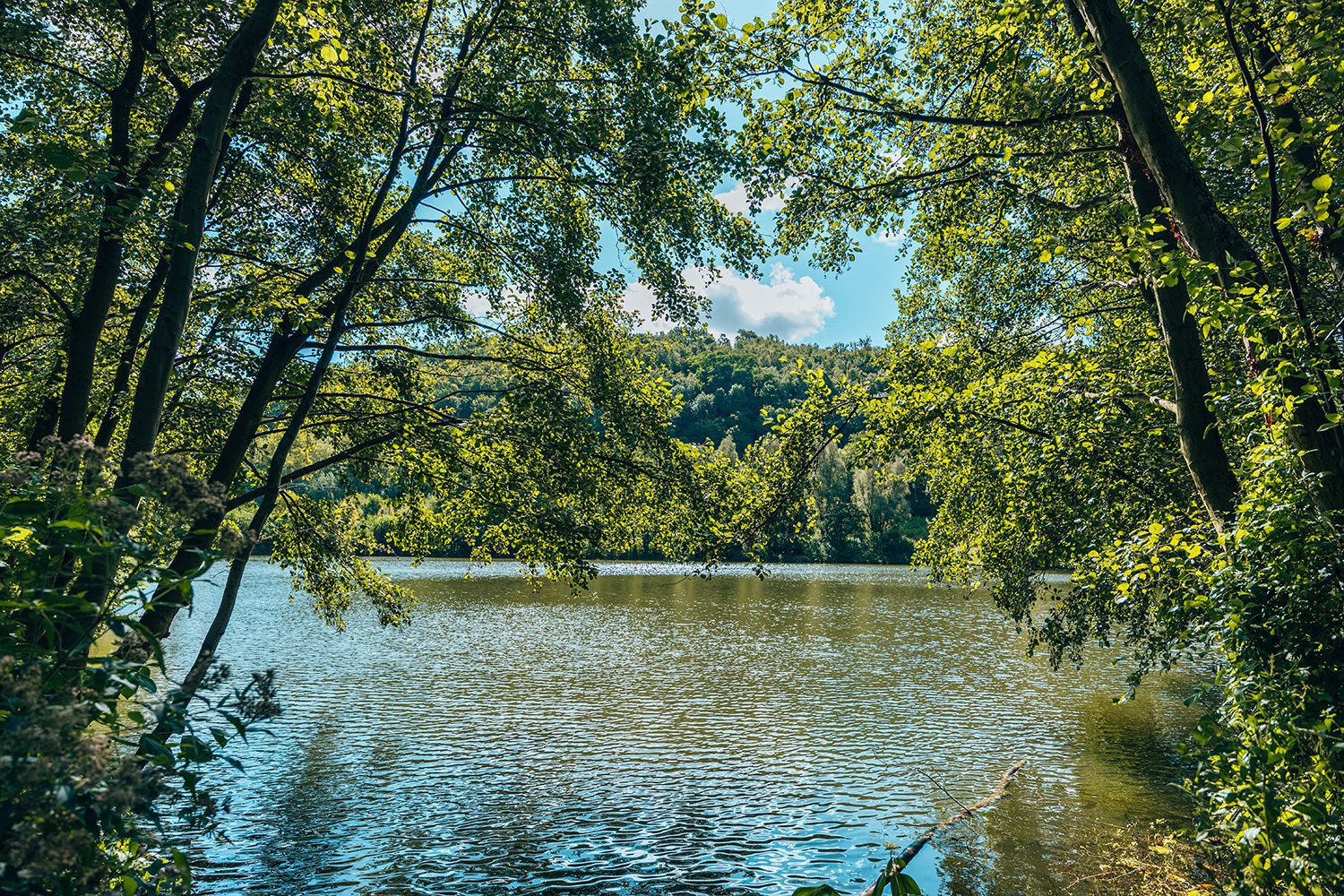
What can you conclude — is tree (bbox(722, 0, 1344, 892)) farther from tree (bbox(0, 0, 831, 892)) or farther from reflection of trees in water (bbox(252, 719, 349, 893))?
reflection of trees in water (bbox(252, 719, 349, 893))

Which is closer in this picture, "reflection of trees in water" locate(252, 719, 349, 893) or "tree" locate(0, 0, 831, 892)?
"tree" locate(0, 0, 831, 892)

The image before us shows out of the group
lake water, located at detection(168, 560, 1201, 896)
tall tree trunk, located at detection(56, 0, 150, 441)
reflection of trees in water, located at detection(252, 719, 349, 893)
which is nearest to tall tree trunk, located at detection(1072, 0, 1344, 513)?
lake water, located at detection(168, 560, 1201, 896)

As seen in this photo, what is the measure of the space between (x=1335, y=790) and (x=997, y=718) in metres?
15.0

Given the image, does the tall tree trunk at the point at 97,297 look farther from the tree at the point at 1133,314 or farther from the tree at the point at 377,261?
the tree at the point at 1133,314

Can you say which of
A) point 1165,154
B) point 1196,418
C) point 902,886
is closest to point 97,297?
point 902,886

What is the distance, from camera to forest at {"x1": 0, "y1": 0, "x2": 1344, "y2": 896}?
4.64m

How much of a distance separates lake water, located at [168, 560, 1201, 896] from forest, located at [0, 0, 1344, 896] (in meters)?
1.96

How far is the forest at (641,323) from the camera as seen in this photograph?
464 centimetres

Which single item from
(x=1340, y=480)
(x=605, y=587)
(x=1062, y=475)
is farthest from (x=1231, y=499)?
(x=605, y=587)

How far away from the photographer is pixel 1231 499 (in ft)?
20.0

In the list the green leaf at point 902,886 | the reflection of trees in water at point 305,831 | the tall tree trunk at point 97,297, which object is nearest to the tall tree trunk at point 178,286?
the tall tree trunk at point 97,297

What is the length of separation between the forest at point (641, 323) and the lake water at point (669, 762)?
1961 mm

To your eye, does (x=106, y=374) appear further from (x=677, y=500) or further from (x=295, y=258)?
(x=677, y=500)

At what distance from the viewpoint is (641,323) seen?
1158 cm
